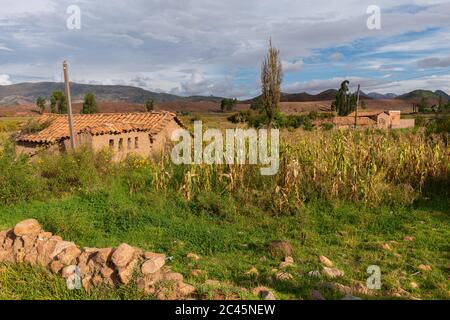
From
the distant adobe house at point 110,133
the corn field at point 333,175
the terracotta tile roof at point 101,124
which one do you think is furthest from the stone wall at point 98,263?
the terracotta tile roof at point 101,124

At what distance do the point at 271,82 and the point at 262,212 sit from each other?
12593 millimetres

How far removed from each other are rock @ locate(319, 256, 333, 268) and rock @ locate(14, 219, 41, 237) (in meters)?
3.91

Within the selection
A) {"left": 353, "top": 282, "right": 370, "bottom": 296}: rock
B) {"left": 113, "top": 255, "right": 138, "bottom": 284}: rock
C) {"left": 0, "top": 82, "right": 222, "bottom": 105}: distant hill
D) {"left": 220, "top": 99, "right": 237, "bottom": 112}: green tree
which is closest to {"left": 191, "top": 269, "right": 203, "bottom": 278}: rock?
{"left": 113, "top": 255, "right": 138, "bottom": 284}: rock

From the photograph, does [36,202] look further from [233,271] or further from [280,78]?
[280,78]

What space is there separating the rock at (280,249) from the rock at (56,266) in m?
2.71

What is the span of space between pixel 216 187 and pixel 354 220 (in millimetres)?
2907

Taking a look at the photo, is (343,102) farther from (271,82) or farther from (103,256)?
(103,256)

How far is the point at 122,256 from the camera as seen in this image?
4031mm

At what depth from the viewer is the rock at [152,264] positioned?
3911 millimetres

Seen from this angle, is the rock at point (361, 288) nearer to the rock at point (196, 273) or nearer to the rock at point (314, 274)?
the rock at point (314, 274)

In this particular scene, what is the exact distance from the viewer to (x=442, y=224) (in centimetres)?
620

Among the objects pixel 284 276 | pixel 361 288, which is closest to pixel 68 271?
pixel 284 276

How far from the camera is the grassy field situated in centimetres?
427
